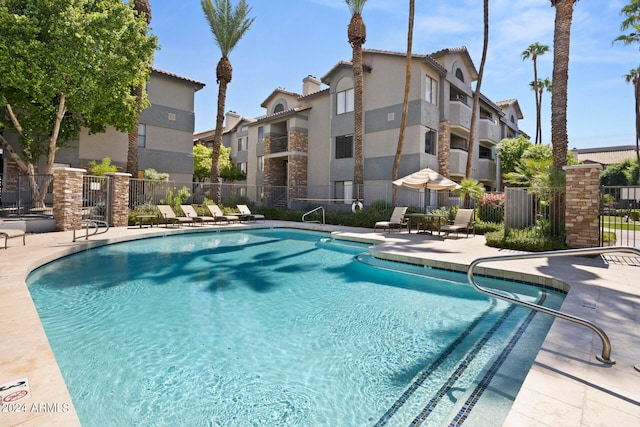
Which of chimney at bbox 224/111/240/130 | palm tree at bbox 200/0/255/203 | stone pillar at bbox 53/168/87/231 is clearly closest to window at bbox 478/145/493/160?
palm tree at bbox 200/0/255/203

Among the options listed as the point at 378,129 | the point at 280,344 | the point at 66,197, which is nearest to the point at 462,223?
the point at 378,129

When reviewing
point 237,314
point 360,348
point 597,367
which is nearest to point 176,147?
point 237,314

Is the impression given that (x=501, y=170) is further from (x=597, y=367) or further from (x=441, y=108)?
(x=597, y=367)

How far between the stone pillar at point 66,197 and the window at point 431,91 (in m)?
18.7

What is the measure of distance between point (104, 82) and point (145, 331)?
1675 centimetres

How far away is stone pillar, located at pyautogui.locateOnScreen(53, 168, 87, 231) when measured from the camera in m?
13.2

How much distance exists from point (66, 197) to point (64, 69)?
20.2ft

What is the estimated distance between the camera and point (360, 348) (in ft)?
14.4

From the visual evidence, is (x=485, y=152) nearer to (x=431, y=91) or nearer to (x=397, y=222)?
(x=431, y=91)

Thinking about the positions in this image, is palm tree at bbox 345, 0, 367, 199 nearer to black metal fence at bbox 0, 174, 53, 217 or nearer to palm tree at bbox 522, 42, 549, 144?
black metal fence at bbox 0, 174, 53, 217

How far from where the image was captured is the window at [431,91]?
2026 cm

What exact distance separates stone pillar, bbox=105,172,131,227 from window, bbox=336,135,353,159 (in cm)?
1314

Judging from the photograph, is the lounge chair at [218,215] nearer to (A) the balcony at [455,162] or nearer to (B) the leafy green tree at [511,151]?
(A) the balcony at [455,162]

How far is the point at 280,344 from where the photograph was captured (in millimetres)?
4500
